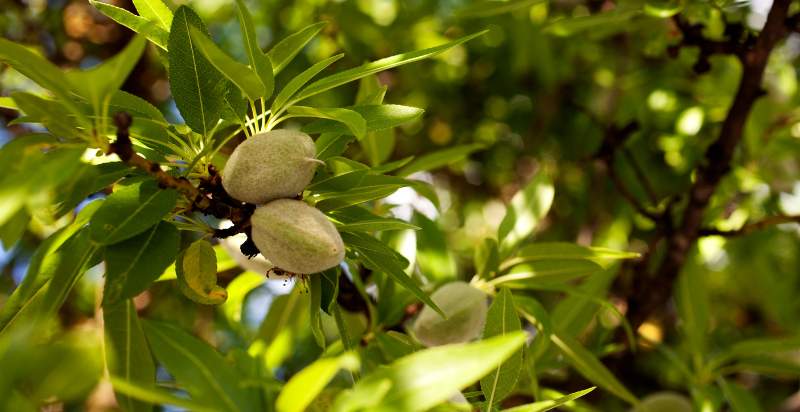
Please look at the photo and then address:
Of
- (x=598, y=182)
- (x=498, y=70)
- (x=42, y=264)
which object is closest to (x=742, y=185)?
(x=598, y=182)

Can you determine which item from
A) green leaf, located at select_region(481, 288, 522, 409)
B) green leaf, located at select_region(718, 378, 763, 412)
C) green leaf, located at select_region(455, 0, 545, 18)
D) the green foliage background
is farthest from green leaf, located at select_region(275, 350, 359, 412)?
green leaf, located at select_region(718, 378, 763, 412)

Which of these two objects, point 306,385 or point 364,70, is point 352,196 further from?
point 306,385

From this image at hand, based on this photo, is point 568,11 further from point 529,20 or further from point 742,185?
point 742,185

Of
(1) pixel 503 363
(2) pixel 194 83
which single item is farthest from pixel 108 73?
(1) pixel 503 363

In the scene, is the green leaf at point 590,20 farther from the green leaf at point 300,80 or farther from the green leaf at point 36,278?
the green leaf at point 36,278

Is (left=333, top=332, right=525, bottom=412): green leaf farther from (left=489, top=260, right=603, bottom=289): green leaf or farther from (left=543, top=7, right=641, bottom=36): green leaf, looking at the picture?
(left=543, top=7, right=641, bottom=36): green leaf

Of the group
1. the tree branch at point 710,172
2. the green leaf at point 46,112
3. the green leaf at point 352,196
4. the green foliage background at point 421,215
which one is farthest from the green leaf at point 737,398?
the green leaf at point 46,112
